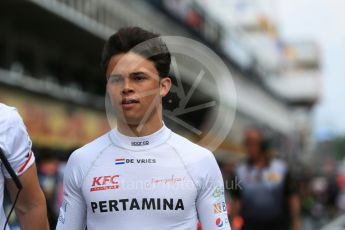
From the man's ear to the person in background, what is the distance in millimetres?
3998

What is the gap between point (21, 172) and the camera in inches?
129

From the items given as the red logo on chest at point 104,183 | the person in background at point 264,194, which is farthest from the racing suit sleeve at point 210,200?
the person in background at point 264,194

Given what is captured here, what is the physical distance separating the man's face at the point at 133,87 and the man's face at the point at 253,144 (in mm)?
4271


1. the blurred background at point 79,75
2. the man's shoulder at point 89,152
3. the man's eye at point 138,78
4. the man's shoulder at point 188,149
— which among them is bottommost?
the blurred background at point 79,75

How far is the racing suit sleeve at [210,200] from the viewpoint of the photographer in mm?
3277

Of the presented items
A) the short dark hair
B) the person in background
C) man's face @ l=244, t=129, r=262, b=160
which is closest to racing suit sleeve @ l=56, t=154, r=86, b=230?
the short dark hair

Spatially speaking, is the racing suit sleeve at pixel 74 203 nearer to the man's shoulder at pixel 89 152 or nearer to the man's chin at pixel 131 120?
the man's shoulder at pixel 89 152

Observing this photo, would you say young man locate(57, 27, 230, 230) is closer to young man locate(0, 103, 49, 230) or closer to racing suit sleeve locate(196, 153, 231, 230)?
racing suit sleeve locate(196, 153, 231, 230)

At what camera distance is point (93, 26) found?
1040 inches

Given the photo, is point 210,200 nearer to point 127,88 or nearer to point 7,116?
point 127,88

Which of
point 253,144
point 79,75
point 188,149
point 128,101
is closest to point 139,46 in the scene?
point 128,101

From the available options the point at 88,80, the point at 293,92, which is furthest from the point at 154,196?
the point at 293,92

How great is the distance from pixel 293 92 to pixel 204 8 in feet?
351

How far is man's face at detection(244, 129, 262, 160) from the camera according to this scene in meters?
7.53
